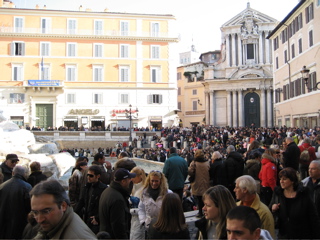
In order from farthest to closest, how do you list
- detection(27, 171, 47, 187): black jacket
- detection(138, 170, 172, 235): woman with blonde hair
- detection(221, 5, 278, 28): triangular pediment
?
detection(221, 5, 278, 28): triangular pediment
detection(27, 171, 47, 187): black jacket
detection(138, 170, 172, 235): woman with blonde hair

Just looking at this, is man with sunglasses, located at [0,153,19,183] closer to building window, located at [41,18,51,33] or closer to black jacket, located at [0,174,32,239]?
black jacket, located at [0,174,32,239]

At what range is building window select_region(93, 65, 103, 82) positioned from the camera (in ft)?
131

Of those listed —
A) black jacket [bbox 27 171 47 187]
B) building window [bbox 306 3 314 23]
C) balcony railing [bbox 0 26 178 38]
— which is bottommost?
black jacket [bbox 27 171 47 187]

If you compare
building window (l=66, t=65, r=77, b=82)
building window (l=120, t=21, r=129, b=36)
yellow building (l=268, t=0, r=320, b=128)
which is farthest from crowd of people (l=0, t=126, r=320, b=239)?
building window (l=120, t=21, r=129, b=36)

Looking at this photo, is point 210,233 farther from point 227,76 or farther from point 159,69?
point 227,76

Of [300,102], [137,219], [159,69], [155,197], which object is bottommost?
[137,219]

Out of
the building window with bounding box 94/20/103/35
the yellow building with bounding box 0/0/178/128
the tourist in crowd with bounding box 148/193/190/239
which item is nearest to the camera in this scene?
the tourist in crowd with bounding box 148/193/190/239

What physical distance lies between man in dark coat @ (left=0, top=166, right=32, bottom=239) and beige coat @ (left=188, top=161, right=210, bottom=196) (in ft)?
12.3

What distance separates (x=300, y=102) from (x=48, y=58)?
2751cm

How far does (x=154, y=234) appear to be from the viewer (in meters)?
3.81

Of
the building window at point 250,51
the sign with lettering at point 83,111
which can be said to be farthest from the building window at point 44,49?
the building window at point 250,51

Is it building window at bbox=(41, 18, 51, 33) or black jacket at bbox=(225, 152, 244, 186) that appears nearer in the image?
black jacket at bbox=(225, 152, 244, 186)

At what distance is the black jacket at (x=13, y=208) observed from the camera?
450 cm

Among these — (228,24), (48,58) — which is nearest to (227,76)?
(228,24)
